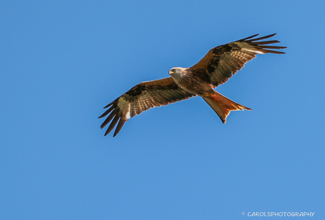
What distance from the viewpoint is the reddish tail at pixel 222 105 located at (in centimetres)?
1070

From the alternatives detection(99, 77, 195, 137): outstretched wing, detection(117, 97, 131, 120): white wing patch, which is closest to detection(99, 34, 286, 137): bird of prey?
detection(99, 77, 195, 137): outstretched wing

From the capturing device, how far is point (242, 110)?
1080cm

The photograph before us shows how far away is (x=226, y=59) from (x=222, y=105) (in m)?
1.21

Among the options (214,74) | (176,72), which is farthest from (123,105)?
(214,74)

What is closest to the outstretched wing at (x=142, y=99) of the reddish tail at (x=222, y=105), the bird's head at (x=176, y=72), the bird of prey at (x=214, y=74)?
the bird of prey at (x=214, y=74)

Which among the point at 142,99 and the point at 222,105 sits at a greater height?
the point at 142,99

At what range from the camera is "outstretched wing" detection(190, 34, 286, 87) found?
10.6 metres

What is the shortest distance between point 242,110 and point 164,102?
2.35 metres

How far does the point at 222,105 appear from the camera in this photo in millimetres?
10875

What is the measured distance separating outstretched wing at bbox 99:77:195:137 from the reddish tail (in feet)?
3.19

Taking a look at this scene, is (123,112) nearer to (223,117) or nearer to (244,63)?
(223,117)

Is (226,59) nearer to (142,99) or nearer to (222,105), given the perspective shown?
(222,105)

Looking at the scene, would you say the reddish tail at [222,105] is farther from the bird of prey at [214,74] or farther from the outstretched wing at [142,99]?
the outstretched wing at [142,99]

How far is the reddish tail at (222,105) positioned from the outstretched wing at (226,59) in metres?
0.42
